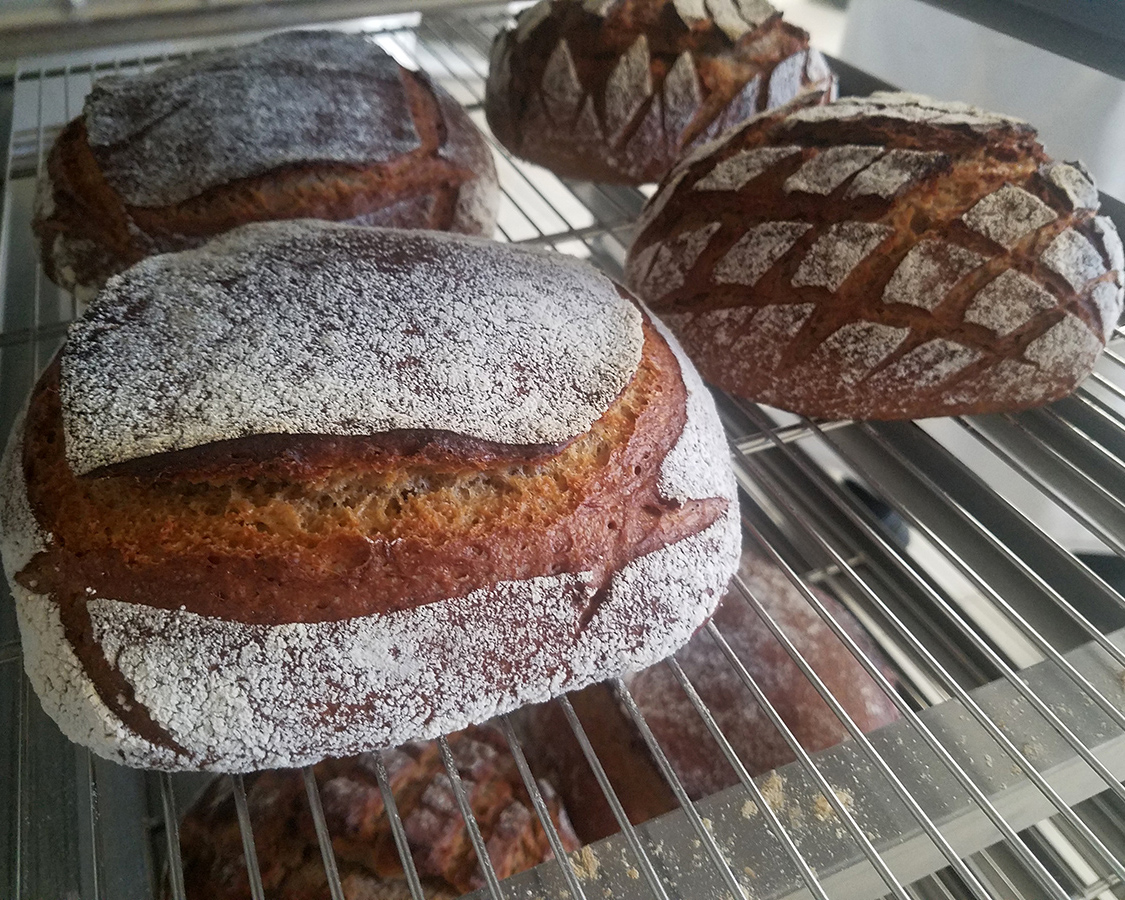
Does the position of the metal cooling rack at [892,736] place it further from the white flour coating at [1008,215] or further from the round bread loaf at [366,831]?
the white flour coating at [1008,215]

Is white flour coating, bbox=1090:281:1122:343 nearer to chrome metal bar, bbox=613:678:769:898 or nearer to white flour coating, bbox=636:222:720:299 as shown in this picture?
white flour coating, bbox=636:222:720:299

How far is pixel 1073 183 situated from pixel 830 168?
0.30m

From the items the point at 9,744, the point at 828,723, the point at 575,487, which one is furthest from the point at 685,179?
the point at 9,744

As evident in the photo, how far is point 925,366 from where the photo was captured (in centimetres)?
102

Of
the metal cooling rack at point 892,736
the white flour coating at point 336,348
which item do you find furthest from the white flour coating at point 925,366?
the white flour coating at point 336,348

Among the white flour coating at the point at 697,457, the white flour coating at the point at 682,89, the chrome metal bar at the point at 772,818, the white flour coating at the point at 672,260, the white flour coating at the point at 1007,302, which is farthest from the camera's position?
the white flour coating at the point at 682,89

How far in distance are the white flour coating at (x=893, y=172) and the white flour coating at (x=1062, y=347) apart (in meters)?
0.24

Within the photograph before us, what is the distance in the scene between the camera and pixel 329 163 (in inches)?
46.3

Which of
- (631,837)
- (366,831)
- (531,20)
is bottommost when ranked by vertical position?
(366,831)

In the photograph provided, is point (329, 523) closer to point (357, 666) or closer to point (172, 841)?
point (357, 666)

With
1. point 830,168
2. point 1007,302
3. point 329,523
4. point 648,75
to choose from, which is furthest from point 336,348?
point 648,75

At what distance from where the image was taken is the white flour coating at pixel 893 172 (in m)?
1.00

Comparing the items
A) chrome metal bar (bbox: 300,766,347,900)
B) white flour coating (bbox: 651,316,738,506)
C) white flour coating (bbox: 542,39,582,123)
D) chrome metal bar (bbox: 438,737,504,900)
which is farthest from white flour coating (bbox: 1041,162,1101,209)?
chrome metal bar (bbox: 300,766,347,900)

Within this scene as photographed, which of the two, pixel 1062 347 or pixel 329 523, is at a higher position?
pixel 1062 347
